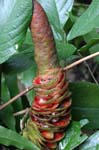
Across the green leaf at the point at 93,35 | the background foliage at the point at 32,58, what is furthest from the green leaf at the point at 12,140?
the green leaf at the point at 93,35

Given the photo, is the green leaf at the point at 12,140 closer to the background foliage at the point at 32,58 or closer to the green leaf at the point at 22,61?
the background foliage at the point at 32,58

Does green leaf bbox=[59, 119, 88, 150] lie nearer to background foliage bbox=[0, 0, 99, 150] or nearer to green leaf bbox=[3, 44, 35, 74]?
background foliage bbox=[0, 0, 99, 150]

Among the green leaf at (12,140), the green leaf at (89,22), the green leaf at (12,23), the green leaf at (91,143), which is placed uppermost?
the green leaf at (12,23)

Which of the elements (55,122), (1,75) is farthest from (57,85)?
(1,75)

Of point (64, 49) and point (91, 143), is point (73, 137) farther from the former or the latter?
point (64, 49)

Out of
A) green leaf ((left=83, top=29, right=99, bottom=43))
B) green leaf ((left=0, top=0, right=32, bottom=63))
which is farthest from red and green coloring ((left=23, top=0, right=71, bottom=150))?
green leaf ((left=83, top=29, right=99, bottom=43))

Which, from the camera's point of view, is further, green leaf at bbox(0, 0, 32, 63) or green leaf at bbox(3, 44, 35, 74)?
green leaf at bbox(3, 44, 35, 74)

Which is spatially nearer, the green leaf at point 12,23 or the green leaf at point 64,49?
the green leaf at point 12,23

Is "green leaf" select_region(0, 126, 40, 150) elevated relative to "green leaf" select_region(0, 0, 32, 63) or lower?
lower
